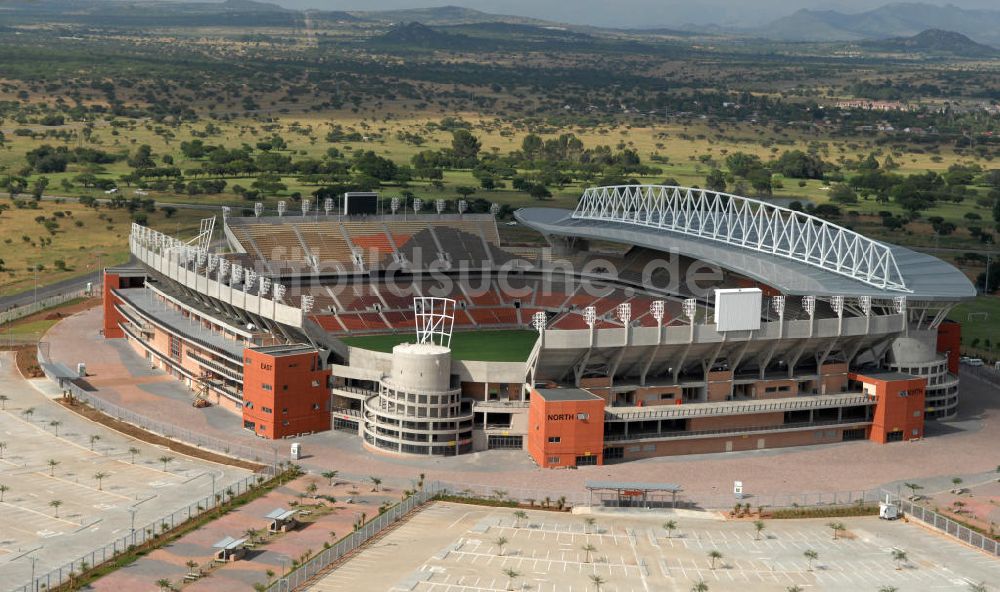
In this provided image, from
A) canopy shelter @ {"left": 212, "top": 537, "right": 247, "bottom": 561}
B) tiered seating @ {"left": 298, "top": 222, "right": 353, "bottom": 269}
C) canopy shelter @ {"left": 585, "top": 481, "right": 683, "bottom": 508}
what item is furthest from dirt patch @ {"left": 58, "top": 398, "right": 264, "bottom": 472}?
tiered seating @ {"left": 298, "top": 222, "right": 353, "bottom": 269}

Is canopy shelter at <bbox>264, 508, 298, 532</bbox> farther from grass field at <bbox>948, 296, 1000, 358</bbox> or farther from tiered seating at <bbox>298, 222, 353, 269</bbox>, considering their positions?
grass field at <bbox>948, 296, 1000, 358</bbox>

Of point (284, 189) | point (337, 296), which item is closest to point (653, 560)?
point (337, 296)

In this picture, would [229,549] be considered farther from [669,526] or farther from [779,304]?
[779,304]

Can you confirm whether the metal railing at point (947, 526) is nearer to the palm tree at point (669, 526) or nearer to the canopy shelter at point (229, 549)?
the palm tree at point (669, 526)

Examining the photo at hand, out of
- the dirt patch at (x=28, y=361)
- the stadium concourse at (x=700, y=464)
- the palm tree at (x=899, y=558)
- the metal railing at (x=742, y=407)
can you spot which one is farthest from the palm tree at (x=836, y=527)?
the dirt patch at (x=28, y=361)

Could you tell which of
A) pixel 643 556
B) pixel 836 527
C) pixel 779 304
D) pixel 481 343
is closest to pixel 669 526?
pixel 643 556

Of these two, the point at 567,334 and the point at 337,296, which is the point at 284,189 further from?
the point at 567,334
